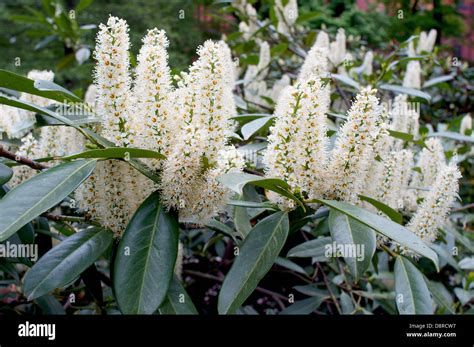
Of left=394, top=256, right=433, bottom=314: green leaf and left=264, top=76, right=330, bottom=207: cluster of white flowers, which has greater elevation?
left=264, top=76, right=330, bottom=207: cluster of white flowers

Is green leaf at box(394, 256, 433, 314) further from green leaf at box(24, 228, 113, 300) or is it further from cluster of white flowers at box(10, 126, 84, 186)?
cluster of white flowers at box(10, 126, 84, 186)

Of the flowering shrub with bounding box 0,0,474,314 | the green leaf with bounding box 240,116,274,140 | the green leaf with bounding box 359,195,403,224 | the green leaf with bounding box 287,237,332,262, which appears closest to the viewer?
the flowering shrub with bounding box 0,0,474,314

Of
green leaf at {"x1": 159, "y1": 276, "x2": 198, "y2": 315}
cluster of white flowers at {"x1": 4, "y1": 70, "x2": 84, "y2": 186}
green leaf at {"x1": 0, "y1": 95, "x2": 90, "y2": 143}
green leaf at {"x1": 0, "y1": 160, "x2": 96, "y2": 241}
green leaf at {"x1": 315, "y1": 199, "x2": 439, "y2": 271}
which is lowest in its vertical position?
green leaf at {"x1": 159, "y1": 276, "x2": 198, "y2": 315}

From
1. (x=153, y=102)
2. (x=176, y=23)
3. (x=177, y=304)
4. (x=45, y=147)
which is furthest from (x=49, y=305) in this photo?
(x=176, y=23)

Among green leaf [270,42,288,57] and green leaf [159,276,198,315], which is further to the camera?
green leaf [270,42,288,57]

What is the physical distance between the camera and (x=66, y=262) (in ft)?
3.08

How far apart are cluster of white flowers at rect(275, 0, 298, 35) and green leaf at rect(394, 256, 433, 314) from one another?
2.24 m

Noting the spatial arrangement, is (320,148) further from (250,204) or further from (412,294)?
(412,294)

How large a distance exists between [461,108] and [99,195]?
11.8 ft

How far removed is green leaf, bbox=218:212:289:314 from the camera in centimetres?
89

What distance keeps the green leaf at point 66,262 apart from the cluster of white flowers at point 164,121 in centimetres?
7

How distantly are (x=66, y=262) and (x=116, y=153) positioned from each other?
25 cm

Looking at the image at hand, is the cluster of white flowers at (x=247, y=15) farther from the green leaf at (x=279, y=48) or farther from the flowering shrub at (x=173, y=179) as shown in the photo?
the flowering shrub at (x=173, y=179)

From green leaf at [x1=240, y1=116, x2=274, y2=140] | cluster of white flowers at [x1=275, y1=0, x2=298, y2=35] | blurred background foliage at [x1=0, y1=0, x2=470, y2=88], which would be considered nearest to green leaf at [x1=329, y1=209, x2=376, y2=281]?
green leaf at [x1=240, y1=116, x2=274, y2=140]
